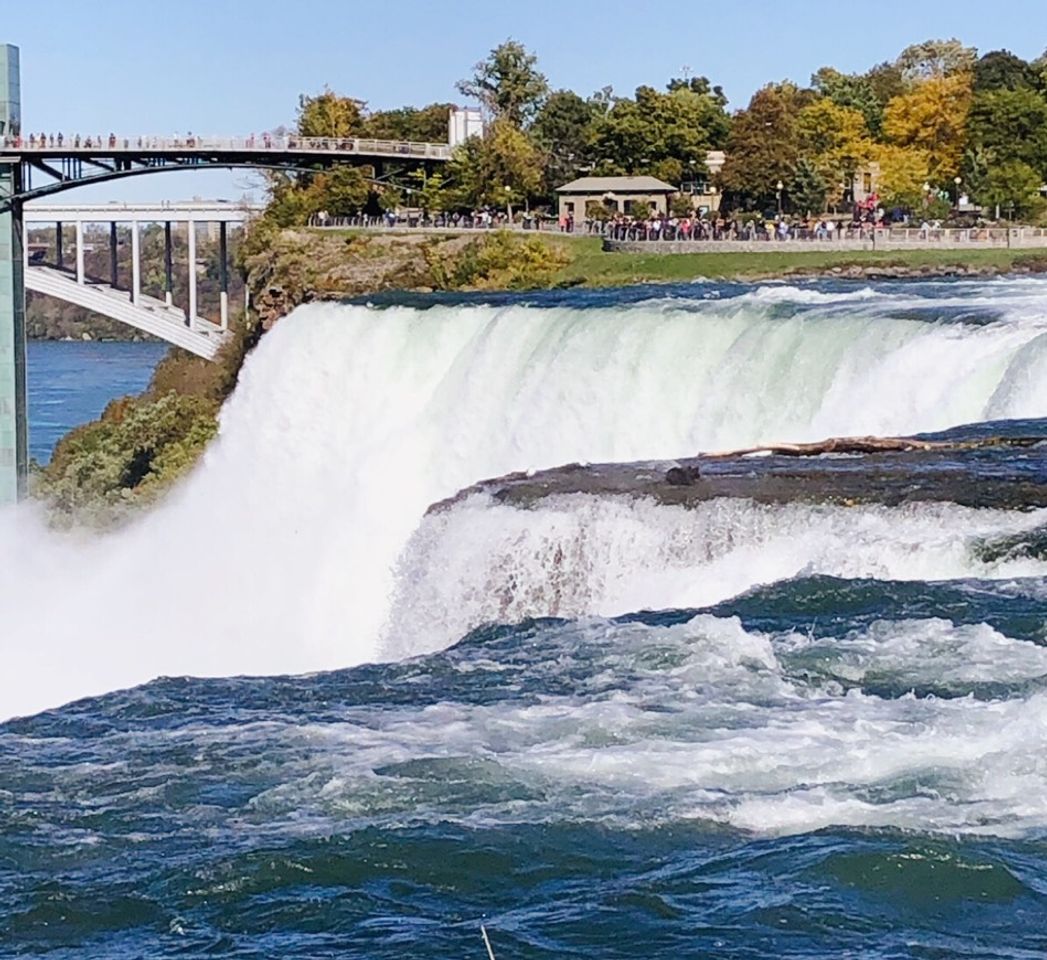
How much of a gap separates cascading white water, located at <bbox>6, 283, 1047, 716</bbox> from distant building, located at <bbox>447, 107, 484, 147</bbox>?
94.6 ft

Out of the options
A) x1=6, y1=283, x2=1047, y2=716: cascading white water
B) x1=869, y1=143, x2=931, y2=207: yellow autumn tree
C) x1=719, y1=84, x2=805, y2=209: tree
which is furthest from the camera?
x1=719, y1=84, x2=805, y2=209: tree

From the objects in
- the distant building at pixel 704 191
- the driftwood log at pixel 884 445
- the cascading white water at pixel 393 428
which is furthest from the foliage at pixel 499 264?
the driftwood log at pixel 884 445

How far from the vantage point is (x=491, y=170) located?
59.8m

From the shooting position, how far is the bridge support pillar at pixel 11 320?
37031mm

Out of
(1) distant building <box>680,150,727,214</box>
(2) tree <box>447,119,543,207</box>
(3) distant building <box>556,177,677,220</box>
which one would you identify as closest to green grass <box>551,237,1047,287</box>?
(3) distant building <box>556,177,677,220</box>

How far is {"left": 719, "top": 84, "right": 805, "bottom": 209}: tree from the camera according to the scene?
199 feet

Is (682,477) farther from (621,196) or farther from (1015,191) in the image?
(621,196)

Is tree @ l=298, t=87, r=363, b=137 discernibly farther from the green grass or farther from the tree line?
the green grass

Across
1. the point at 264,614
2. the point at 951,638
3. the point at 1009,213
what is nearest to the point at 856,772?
the point at 951,638

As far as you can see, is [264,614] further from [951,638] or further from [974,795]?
[974,795]

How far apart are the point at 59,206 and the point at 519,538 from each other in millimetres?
39097

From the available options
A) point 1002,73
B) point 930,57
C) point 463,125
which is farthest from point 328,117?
point 930,57

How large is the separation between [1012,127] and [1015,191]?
5136 millimetres

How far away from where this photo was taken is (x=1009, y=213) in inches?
2067
